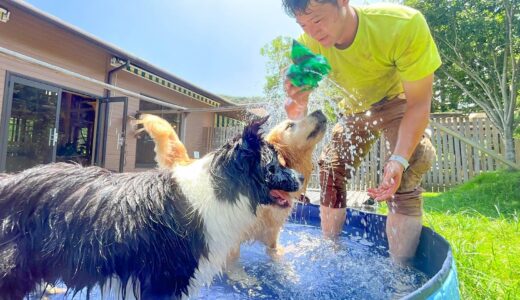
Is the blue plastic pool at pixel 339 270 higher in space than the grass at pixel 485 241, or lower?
lower

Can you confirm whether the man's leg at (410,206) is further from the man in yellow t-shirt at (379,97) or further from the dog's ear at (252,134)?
the dog's ear at (252,134)

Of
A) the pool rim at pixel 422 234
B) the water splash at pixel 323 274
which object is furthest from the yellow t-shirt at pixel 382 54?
the water splash at pixel 323 274

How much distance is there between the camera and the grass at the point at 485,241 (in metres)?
2.22

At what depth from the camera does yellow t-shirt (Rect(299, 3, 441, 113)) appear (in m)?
2.18

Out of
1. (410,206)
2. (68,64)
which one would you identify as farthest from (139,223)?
(68,64)

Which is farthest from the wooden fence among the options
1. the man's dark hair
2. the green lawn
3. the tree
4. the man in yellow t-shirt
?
the man's dark hair

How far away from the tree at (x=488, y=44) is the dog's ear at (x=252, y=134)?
408 inches

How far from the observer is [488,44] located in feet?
32.1

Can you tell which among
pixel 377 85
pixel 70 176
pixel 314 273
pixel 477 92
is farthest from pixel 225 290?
pixel 477 92

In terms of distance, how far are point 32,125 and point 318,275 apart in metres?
8.81

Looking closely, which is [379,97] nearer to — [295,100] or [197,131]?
[295,100]

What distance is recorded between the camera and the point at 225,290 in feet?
8.18

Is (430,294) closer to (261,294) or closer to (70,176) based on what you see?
(261,294)

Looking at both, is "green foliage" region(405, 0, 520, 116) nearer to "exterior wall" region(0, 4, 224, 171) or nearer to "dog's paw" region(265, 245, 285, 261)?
"exterior wall" region(0, 4, 224, 171)
